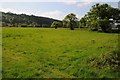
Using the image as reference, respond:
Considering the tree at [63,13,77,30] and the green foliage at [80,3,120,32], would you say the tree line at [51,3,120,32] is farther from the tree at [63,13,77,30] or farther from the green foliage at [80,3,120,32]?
the tree at [63,13,77,30]

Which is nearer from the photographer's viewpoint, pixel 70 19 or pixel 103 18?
pixel 103 18

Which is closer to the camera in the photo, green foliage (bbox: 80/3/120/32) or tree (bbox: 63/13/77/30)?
green foliage (bbox: 80/3/120/32)

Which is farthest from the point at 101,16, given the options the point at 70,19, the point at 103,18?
the point at 70,19

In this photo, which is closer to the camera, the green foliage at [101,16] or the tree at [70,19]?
the green foliage at [101,16]

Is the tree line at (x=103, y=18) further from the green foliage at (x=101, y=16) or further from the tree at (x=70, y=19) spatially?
the tree at (x=70, y=19)

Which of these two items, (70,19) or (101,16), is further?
(70,19)

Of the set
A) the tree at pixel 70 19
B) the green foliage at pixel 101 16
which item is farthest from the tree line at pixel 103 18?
the tree at pixel 70 19

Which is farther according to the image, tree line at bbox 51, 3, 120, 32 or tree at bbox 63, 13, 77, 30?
tree at bbox 63, 13, 77, 30

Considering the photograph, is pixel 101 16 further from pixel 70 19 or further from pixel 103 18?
pixel 70 19

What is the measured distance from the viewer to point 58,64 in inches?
633

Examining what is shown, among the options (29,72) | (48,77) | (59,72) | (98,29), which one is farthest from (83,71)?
(98,29)

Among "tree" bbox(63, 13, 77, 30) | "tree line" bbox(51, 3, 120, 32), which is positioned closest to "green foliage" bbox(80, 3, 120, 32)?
"tree line" bbox(51, 3, 120, 32)

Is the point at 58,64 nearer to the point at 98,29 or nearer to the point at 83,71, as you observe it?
the point at 83,71

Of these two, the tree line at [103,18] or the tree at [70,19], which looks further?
the tree at [70,19]
